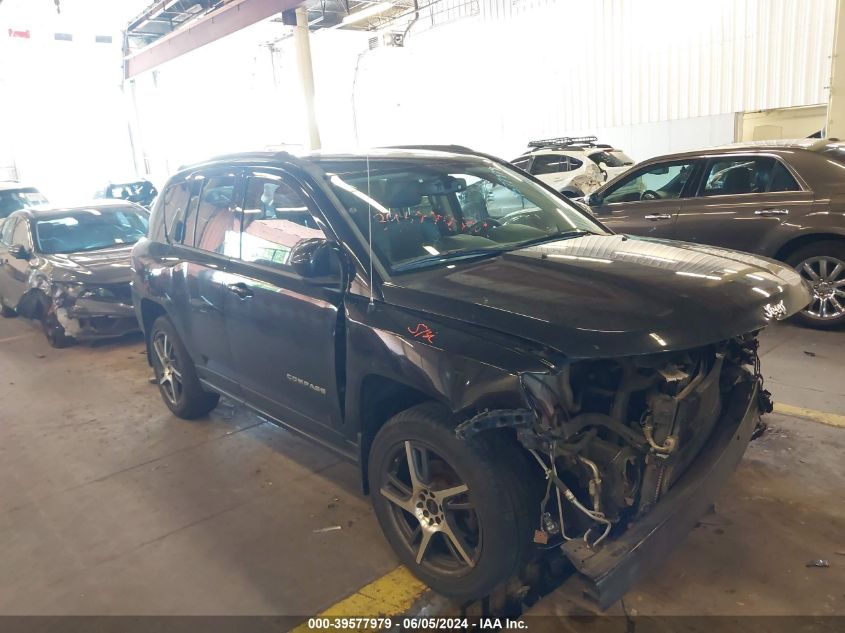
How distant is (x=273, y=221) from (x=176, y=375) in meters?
1.88

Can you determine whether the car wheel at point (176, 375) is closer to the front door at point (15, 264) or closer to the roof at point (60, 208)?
the front door at point (15, 264)

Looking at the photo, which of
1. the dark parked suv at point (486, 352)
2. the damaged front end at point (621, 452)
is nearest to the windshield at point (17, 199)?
the dark parked suv at point (486, 352)

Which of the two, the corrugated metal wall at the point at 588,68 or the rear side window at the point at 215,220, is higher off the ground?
the corrugated metal wall at the point at 588,68

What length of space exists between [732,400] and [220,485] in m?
2.75

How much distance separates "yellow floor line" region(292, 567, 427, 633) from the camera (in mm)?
2643

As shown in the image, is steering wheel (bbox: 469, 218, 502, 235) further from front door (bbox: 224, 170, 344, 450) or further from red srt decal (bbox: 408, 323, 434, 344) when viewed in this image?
red srt decal (bbox: 408, 323, 434, 344)

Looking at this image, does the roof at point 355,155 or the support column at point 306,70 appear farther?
the support column at point 306,70

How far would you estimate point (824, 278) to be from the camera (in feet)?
18.6

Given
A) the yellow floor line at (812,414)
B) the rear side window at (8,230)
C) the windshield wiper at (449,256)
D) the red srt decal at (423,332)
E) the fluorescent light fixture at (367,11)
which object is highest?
the fluorescent light fixture at (367,11)

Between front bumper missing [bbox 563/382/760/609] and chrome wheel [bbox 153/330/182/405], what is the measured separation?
3332 millimetres

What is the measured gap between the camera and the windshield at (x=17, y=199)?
1151 centimetres

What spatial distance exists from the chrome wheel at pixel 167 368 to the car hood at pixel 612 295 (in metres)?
2.56

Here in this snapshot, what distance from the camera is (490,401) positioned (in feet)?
7.25

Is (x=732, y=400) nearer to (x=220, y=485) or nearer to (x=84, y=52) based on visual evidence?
(x=220, y=485)
